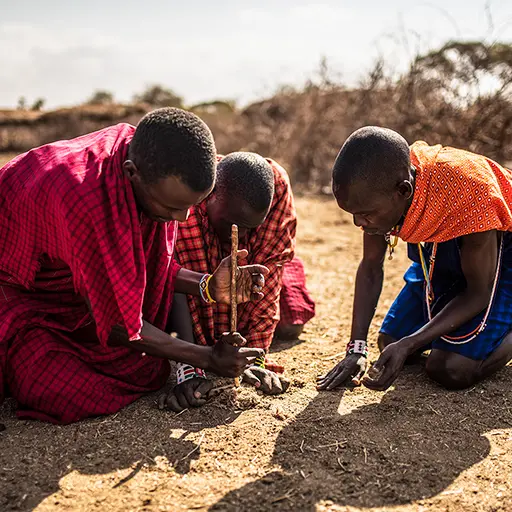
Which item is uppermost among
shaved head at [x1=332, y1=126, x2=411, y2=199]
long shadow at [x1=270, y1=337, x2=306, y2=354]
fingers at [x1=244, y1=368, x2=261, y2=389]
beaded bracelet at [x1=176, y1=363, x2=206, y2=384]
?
shaved head at [x1=332, y1=126, x2=411, y2=199]

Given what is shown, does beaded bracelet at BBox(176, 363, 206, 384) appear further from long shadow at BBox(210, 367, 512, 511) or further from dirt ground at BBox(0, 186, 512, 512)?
long shadow at BBox(210, 367, 512, 511)

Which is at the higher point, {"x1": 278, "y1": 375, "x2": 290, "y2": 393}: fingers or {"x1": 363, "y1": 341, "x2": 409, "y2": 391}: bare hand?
{"x1": 363, "y1": 341, "x2": 409, "y2": 391}: bare hand

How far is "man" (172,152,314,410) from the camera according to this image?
9.61 feet

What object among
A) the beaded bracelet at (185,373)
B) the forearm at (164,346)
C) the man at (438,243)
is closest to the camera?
the forearm at (164,346)

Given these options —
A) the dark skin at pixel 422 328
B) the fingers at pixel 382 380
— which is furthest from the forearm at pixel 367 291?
the fingers at pixel 382 380

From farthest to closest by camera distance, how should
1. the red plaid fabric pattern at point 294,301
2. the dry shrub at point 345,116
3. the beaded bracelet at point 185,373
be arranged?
1. the dry shrub at point 345,116
2. the red plaid fabric pattern at point 294,301
3. the beaded bracelet at point 185,373

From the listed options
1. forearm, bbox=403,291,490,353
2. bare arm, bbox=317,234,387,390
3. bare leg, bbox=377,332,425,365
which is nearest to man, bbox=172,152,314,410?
bare arm, bbox=317,234,387,390

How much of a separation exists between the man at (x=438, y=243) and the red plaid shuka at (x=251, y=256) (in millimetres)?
416

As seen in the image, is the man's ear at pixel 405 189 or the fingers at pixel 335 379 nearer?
the man's ear at pixel 405 189

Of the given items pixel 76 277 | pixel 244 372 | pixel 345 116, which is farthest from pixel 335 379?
pixel 345 116

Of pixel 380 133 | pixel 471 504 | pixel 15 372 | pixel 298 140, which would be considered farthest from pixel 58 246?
pixel 298 140

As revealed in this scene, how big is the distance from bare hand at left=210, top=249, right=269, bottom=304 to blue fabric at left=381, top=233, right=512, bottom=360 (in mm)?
927

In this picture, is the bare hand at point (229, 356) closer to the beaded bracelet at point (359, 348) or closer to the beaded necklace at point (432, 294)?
the beaded bracelet at point (359, 348)

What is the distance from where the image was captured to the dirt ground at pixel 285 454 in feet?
7.11
